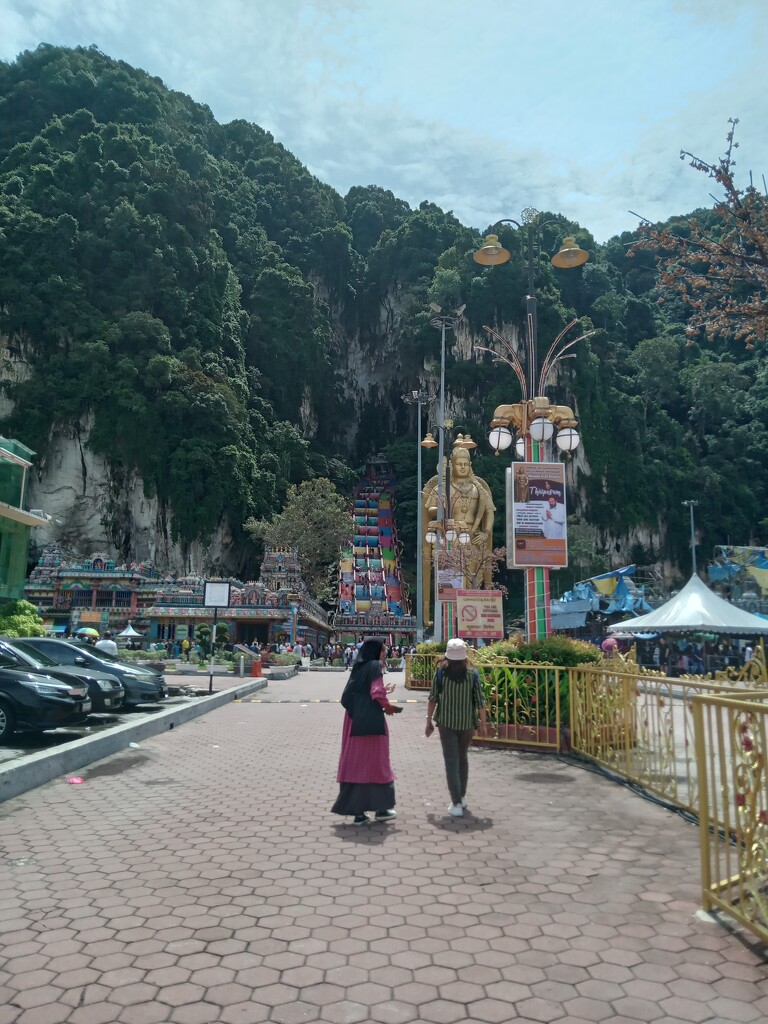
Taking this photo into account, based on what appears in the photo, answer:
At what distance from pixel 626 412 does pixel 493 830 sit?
205ft

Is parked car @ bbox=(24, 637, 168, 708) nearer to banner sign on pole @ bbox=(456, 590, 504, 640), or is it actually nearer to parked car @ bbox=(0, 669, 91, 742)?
parked car @ bbox=(0, 669, 91, 742)

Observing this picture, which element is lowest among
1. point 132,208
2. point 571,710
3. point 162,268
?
point 571,710

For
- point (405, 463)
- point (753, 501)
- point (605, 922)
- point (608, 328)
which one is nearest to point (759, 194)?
point (605, 922)

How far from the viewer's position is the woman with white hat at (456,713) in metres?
5.89

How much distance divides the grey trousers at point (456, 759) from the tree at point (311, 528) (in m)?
39.9

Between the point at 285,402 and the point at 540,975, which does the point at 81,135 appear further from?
the point at 540,975

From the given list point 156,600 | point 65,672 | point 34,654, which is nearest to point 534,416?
point 65,672

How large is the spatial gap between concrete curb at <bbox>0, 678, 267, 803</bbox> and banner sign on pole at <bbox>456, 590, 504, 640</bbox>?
523cm

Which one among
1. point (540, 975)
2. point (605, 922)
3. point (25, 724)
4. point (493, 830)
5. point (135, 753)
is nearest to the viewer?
point (540, 975)

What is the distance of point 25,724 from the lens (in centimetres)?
831

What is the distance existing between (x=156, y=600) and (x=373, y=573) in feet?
60.8

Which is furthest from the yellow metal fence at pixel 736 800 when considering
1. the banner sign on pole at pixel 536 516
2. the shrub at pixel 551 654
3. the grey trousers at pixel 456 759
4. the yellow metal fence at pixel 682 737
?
the banner sign on pole at pixel 536 516

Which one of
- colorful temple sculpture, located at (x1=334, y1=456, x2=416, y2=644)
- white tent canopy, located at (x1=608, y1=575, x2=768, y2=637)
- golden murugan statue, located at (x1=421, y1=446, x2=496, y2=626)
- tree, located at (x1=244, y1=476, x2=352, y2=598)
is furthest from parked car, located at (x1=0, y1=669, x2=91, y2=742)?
tree, located at (x1=244, y1=476, x2=352, y2=598)

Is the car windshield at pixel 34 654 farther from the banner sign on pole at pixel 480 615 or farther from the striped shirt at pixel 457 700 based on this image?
the banner sign on pole at pixel 480 615
